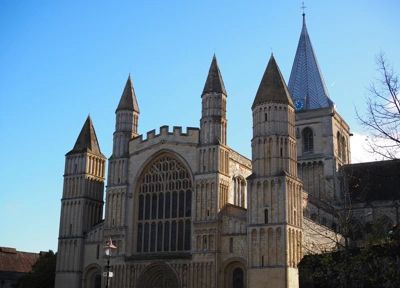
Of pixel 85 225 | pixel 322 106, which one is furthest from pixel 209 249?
pixel 322 106

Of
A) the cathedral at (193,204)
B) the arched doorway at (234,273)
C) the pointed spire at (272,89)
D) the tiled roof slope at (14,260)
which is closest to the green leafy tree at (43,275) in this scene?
the cathedral at (193,204)

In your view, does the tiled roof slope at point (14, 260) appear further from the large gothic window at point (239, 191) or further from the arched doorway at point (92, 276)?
the large gothic window at point (239, 191)

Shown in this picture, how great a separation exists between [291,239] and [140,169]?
46.0ft

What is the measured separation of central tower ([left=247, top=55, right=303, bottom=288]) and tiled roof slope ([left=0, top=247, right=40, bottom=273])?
120ft

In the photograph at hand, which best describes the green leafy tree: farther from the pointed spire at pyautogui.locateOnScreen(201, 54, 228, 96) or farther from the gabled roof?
the gabled roof

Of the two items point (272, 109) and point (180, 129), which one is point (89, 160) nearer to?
point (180, 129)

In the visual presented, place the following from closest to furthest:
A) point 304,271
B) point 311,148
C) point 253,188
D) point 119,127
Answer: point 304,271, point 253,188, point 119,127, point 311,148

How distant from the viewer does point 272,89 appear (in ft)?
134

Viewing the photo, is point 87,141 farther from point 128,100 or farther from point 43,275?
point 43,275

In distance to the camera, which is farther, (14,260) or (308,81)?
(14,260)

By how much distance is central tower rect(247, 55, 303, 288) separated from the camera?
120 feet

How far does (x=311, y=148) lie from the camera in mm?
60781

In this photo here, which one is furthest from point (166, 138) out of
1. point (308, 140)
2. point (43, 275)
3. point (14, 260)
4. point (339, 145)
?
point (14, 260)

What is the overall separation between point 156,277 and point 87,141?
1475cm
